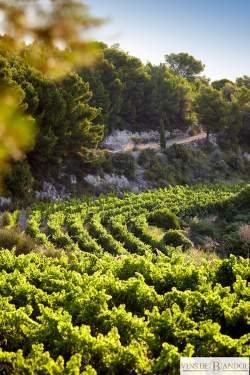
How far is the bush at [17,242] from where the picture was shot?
20.0 metres

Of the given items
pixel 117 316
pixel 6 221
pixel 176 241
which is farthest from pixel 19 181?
pixel 117 316

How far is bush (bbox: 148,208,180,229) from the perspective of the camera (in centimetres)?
2831

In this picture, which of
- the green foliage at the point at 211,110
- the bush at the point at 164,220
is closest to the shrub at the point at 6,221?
the bush at the point at 164,220

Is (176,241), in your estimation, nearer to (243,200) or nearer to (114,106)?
(243,200)

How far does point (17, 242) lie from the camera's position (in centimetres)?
2039

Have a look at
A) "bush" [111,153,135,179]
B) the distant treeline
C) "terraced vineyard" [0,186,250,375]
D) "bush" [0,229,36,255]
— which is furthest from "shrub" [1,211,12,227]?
"bush" [111,153,135,179]

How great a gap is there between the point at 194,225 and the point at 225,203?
616 centimetres

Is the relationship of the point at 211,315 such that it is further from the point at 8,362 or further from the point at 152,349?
the point at 8,362

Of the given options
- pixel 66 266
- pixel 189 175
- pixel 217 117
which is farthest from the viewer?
pixel 217 117

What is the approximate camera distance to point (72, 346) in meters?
7.94

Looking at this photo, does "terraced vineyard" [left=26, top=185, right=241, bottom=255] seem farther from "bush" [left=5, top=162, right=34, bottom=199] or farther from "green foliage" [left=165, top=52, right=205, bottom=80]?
"green foliage" [left=165, top=52, right=205, bottom=80]

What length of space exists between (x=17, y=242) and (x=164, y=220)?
1081 cm

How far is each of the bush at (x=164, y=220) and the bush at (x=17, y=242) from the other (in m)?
9.86

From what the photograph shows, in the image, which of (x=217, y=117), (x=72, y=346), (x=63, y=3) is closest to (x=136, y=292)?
(x=72, y=346)
